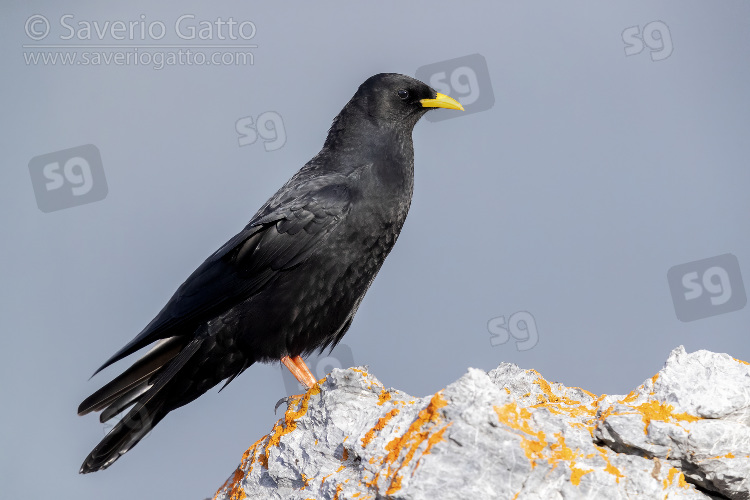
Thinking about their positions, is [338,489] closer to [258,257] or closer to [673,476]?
[673,476]

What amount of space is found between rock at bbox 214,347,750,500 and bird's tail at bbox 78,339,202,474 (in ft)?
4.49

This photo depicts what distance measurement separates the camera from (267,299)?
6.37 meters

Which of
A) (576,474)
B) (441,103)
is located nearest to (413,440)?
(576,474)

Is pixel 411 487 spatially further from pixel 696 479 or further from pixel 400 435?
pixel 696 479

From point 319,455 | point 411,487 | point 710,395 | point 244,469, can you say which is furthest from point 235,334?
point 710,395

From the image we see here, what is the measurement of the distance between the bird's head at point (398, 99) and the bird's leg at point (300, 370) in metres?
2.18

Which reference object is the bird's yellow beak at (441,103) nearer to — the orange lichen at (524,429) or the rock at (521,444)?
the rock at (521,444)

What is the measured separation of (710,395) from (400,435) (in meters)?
1.70

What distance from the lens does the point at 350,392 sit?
207 inches

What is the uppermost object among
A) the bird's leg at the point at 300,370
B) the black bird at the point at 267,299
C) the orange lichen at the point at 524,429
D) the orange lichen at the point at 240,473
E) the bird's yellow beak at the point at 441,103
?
the bird's yellow beak at the point at 441,103

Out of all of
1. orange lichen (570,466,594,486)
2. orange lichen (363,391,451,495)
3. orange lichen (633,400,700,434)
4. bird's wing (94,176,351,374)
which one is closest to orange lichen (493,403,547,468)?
orange lichen (570,466,594,486)

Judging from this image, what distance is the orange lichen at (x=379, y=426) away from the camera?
458 cm

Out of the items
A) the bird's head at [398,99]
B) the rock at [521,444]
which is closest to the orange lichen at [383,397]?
the rock at [521,444]

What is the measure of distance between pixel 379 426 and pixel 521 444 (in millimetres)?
908
